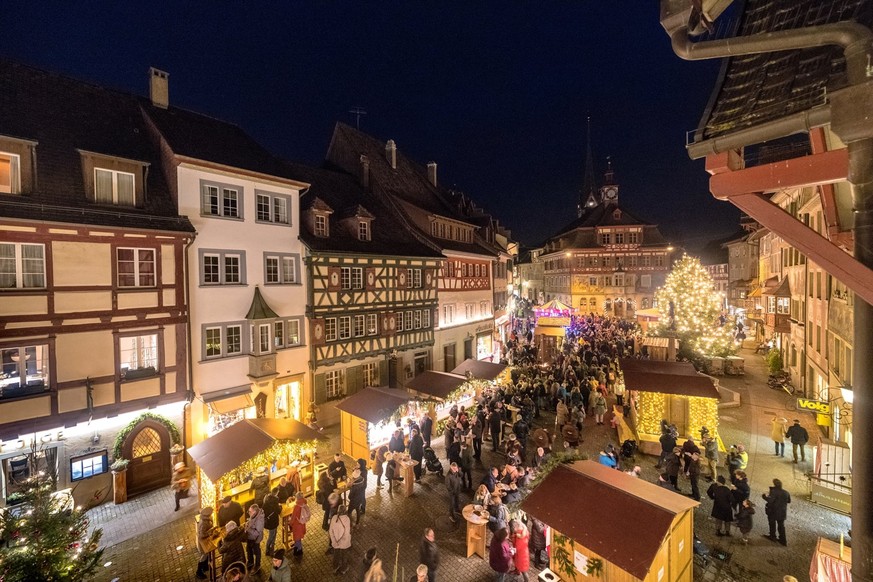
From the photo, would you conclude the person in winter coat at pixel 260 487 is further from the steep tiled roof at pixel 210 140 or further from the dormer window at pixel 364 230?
the dormer window at pixel 364 230

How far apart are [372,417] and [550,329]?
16.7 meters

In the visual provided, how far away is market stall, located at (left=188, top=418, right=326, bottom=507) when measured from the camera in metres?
10.2

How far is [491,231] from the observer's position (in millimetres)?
34219

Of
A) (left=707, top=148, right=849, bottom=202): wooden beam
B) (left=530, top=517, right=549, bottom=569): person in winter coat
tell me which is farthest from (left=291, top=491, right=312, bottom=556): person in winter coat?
(left=707, top=148, right=849, bottom=202): wooden beam

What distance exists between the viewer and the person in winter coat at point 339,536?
28.5 feet

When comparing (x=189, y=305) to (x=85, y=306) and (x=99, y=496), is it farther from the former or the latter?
(x=99, y=496)

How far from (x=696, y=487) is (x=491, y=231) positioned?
996 inches

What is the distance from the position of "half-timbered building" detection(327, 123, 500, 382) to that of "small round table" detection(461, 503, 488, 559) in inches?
498

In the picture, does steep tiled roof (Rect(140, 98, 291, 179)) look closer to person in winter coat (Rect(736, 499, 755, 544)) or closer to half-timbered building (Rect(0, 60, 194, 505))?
half-timbered building (Rect(0, 60, 194, 505))

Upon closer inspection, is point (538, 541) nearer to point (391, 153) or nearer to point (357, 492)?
point (357, 492)

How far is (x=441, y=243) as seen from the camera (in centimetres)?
2605

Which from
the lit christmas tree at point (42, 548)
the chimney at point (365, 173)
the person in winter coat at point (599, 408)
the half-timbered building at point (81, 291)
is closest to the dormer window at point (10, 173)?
the half-timbered building at point (81, 291)

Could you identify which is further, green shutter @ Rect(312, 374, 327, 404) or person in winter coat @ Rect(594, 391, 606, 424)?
green shutter @ Rect(312, 374, 327, 404)

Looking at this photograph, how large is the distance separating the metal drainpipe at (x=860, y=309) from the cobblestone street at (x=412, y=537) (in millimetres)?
6650
